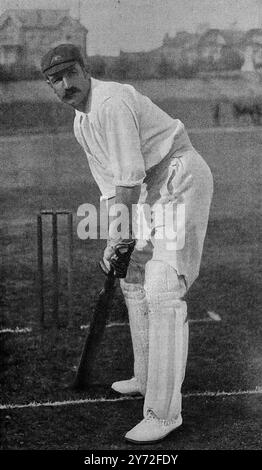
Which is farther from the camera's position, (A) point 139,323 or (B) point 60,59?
(A) point 139,323

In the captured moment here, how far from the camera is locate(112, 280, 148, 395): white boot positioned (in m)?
3.87

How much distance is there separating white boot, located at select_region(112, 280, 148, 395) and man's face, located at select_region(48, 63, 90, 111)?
2.80 ft

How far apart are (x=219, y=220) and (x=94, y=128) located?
1.23m

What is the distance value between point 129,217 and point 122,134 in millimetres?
382

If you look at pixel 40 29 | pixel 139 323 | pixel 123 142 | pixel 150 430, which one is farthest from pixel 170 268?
pixel 40 29

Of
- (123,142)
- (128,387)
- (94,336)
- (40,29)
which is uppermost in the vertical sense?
(40,29)

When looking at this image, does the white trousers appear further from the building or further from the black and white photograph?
the building

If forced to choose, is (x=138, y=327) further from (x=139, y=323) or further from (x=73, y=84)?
(x=73, y=84)

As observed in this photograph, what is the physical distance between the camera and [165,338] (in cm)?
362

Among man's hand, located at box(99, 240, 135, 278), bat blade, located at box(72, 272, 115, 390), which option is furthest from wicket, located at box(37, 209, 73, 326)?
man's hand, located at box(99, 240, 135, 278)
